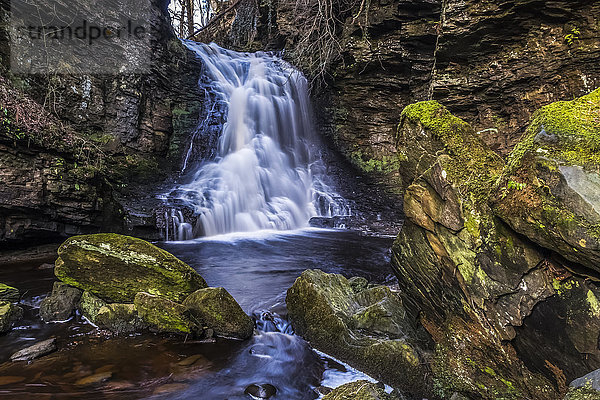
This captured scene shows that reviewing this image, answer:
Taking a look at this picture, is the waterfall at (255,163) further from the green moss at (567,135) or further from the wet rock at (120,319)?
the green moss at (567,135)

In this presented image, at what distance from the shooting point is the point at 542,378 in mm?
2193

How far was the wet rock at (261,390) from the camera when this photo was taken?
9.89 feet

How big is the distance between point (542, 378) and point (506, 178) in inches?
54.9

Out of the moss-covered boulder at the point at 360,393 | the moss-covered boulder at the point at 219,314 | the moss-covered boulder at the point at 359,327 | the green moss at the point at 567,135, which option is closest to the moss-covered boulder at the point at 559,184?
the green moss at the point at 567,135

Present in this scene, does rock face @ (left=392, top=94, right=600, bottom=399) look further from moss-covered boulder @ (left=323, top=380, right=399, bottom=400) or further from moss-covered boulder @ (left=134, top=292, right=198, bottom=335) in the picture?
moss-covered boulder @ (left=134, top=292, right=198, bottom=335)

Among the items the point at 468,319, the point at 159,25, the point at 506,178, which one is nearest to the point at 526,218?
the point at 506,178

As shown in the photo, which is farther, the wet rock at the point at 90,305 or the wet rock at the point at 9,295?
the wet rock at the point at 9,295

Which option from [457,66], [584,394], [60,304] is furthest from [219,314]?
[457,66]

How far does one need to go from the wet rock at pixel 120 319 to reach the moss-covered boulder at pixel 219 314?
25.2 inches

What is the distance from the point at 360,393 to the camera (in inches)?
86.2

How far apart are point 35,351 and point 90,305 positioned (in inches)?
31.7

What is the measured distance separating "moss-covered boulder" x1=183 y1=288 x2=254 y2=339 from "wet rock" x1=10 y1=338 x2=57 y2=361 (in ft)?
4.64

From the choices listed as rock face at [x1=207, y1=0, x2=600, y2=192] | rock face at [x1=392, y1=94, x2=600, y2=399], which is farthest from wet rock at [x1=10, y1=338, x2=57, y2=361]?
rock face at [x1=207, y1=0, x2=600, y2=192]

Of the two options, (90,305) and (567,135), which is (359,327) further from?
A: (90,305)
